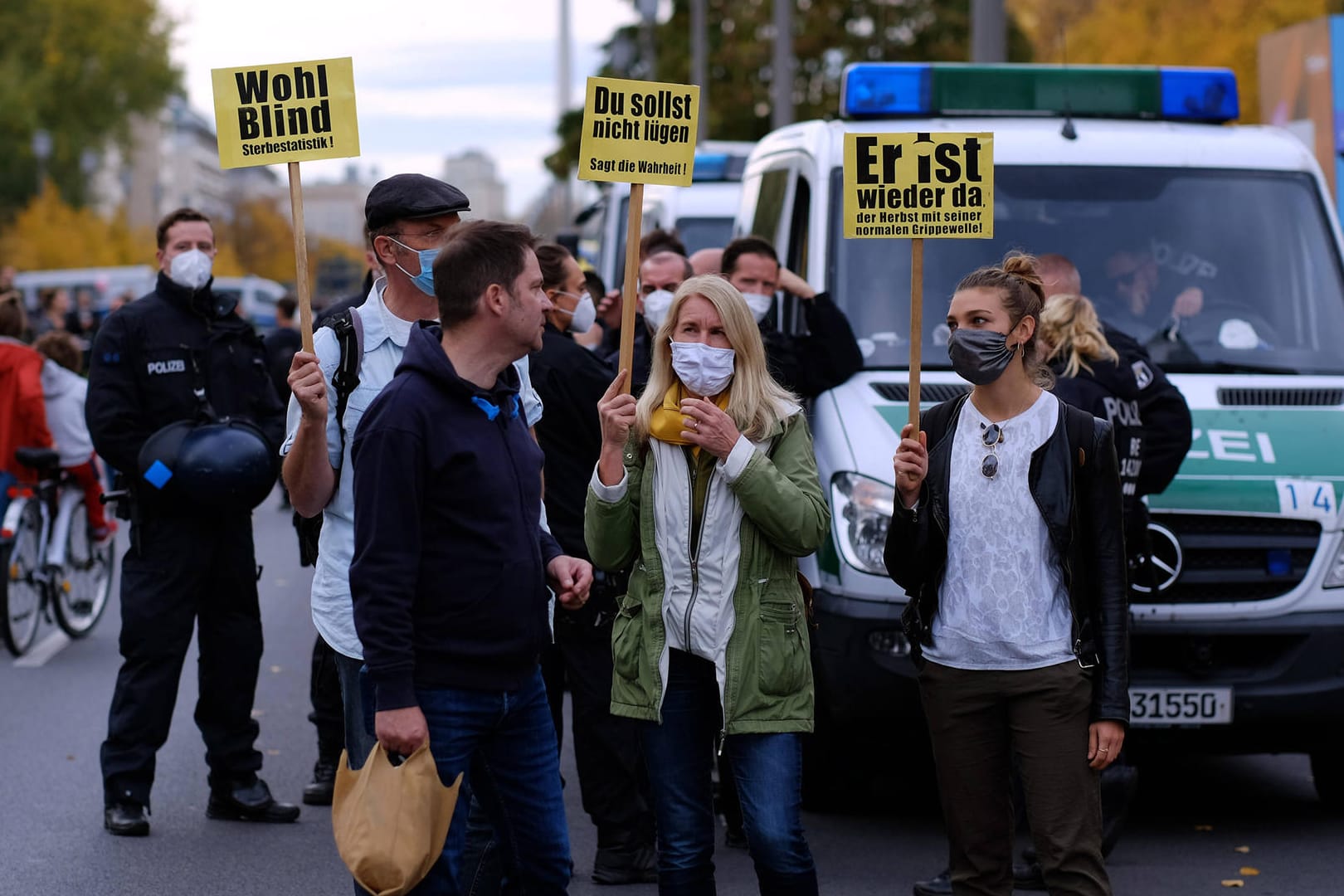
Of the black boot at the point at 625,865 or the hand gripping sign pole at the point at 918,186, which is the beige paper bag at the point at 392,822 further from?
the black boot at the point at 625,865

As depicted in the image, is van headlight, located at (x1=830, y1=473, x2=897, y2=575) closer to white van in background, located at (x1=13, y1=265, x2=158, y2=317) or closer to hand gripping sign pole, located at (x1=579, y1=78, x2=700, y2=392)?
hand gripping sign pole, located at (x1=579, y1=78, x2=700, y2=392)

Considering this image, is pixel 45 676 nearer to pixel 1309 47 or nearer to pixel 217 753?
pixel 217 753

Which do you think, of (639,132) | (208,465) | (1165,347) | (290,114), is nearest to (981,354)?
(639,132)

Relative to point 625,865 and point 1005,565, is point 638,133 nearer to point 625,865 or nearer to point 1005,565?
point 1005,565

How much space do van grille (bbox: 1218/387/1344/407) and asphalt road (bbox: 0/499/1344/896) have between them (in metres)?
1.52

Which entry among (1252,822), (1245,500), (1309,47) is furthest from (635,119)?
(1309,47)

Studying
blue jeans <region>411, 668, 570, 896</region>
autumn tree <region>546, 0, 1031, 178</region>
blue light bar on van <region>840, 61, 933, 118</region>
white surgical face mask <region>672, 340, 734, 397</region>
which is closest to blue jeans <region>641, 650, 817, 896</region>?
blue jeans <region>411, 668, 570, 896</region>

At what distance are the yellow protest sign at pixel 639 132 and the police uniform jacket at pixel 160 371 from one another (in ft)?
7.31

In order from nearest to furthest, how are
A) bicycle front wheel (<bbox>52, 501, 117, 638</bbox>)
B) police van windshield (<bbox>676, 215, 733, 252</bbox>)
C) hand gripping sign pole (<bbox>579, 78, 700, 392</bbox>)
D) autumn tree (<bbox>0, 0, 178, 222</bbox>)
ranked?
hand gripping sign pole (<bbox>579, 78, 700, 392</bbox>)
bicycle front wheel (<bbox>52, 501, 117, 638</bbox>)
police van windshield (<bbox>676, 215, 733, 252</bbox>)
autumn tree (<bbox>0, 0, 178, 222</bbox>)

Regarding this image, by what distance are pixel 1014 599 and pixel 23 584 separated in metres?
7.79

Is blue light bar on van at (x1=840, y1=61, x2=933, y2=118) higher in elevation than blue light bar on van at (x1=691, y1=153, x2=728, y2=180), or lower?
higher

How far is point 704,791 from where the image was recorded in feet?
15.1

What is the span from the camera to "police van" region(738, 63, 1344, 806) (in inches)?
249

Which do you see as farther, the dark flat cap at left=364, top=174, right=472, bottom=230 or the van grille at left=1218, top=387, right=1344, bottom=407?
the van grille at left=1218, top=387, right=1344, bottom=407
